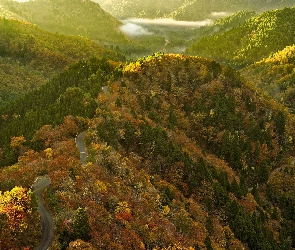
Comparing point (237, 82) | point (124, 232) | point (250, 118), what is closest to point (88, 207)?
point (124, 232)

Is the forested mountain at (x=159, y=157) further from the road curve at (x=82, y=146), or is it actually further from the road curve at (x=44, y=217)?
the road curve at (x=82, y=146)

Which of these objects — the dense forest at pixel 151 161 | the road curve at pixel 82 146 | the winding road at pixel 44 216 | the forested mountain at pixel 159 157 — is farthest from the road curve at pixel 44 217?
the road curve at pixel 82 146

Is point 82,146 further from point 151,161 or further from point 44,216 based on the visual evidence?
point 44,216

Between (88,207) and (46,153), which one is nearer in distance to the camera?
(88,207)

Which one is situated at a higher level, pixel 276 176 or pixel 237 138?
pixel 237 138

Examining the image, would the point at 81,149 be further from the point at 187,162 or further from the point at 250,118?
the point at 250,118

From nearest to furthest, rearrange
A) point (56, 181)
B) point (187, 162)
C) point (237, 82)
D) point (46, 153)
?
1. point (56, 181)
2. point (46, 153)
3. point (187, 162)
4. point (237, 82)
